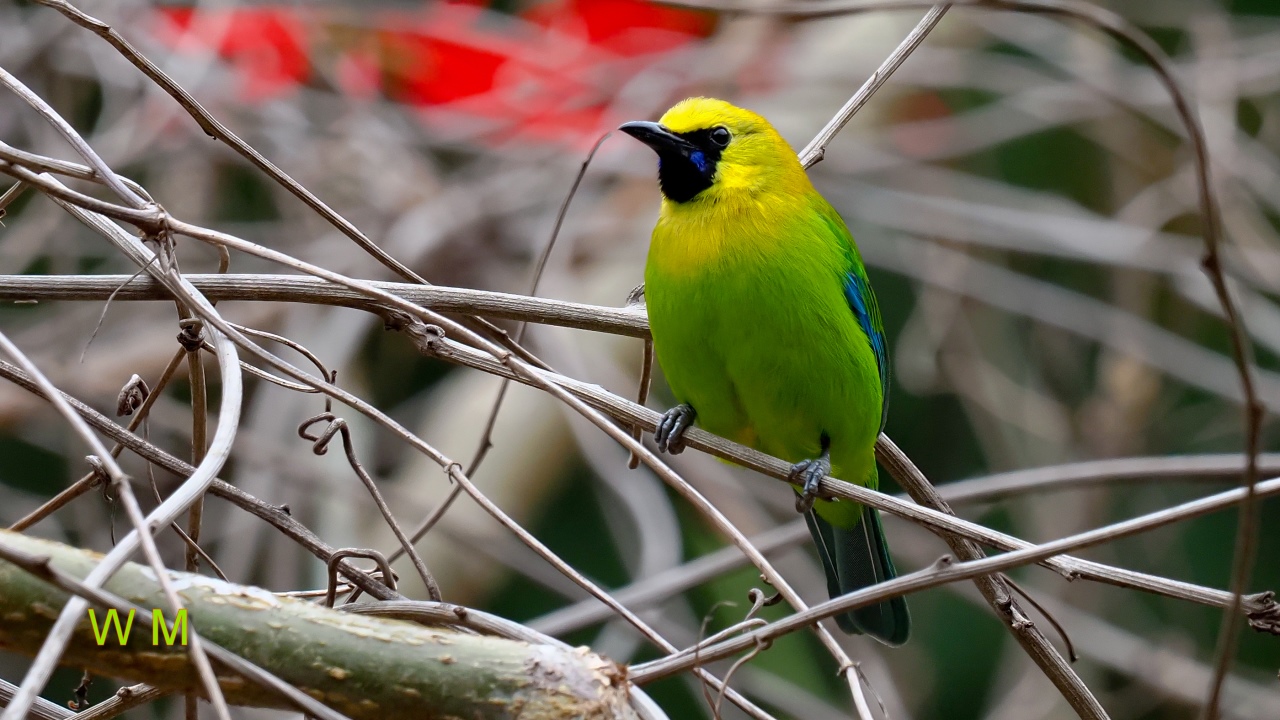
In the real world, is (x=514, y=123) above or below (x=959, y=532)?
above

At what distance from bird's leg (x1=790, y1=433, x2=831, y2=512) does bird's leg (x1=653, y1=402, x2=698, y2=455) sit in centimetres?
26

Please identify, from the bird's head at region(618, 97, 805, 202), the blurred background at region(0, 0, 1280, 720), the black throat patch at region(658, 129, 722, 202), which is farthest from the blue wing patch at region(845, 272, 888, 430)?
the blurred background at region(0, 0, 1280, 720)

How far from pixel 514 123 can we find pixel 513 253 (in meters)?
0.68

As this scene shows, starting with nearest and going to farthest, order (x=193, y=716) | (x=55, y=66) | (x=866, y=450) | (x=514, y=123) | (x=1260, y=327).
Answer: (x=193, y=716)
(x=866, y=450)
(x=55, y=66)
(x=1260, y=327)
(x=514, y=123)

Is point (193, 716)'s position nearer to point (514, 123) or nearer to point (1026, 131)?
point (514, 123)

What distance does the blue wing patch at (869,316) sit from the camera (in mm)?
3096

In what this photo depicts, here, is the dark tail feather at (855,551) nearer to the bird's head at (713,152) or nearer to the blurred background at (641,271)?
the blurred background at (641,271)

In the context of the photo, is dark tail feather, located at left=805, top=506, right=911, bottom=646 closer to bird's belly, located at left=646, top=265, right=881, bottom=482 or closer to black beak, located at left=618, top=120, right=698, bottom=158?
bird's belly, located at left=646, top=265, right=881, bottom=482

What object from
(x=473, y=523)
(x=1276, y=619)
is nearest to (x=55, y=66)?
(x=473, y=523)

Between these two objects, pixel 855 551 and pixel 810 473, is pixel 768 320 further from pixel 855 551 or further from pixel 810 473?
pixel 855 551

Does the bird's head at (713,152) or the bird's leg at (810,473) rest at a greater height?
the bird's head at (713,152)

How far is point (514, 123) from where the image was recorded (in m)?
5.57

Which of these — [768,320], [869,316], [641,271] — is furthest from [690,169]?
[641,271]

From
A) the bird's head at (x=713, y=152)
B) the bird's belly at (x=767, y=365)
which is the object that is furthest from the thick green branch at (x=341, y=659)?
the bird's head at (x=713, y=152)
